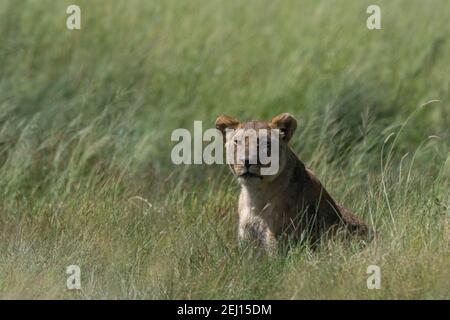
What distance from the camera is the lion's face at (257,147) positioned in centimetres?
805

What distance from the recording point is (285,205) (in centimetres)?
845

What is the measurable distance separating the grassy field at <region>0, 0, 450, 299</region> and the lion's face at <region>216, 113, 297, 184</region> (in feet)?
1.67

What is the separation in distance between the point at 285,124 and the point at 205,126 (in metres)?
3.02

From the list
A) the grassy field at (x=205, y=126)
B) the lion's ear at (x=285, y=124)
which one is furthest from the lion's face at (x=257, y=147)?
the grassy field at (x=205, y=126)

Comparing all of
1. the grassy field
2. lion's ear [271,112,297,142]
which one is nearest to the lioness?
lion's ear [271,112,297,142]

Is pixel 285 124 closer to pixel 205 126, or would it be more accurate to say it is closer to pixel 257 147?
pixel 257 147

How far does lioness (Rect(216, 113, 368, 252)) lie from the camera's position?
8336mm

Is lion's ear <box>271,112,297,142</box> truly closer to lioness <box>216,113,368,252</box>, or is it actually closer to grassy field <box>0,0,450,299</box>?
lioness <box>216,113,368,252</box>

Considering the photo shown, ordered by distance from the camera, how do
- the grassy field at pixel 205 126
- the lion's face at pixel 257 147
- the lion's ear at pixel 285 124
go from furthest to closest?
the lion's ear at pixel 285 124
the lion's face at pixel 257 147
the grassy field at pixel 205 126

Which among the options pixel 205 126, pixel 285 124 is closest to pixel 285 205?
pixel 285 124

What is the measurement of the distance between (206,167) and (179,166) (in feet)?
0.74

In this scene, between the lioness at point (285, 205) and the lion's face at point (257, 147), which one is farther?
the lioness at point (285, 205)

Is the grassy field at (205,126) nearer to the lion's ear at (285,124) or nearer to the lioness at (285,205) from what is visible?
the lioness at (285,205)
